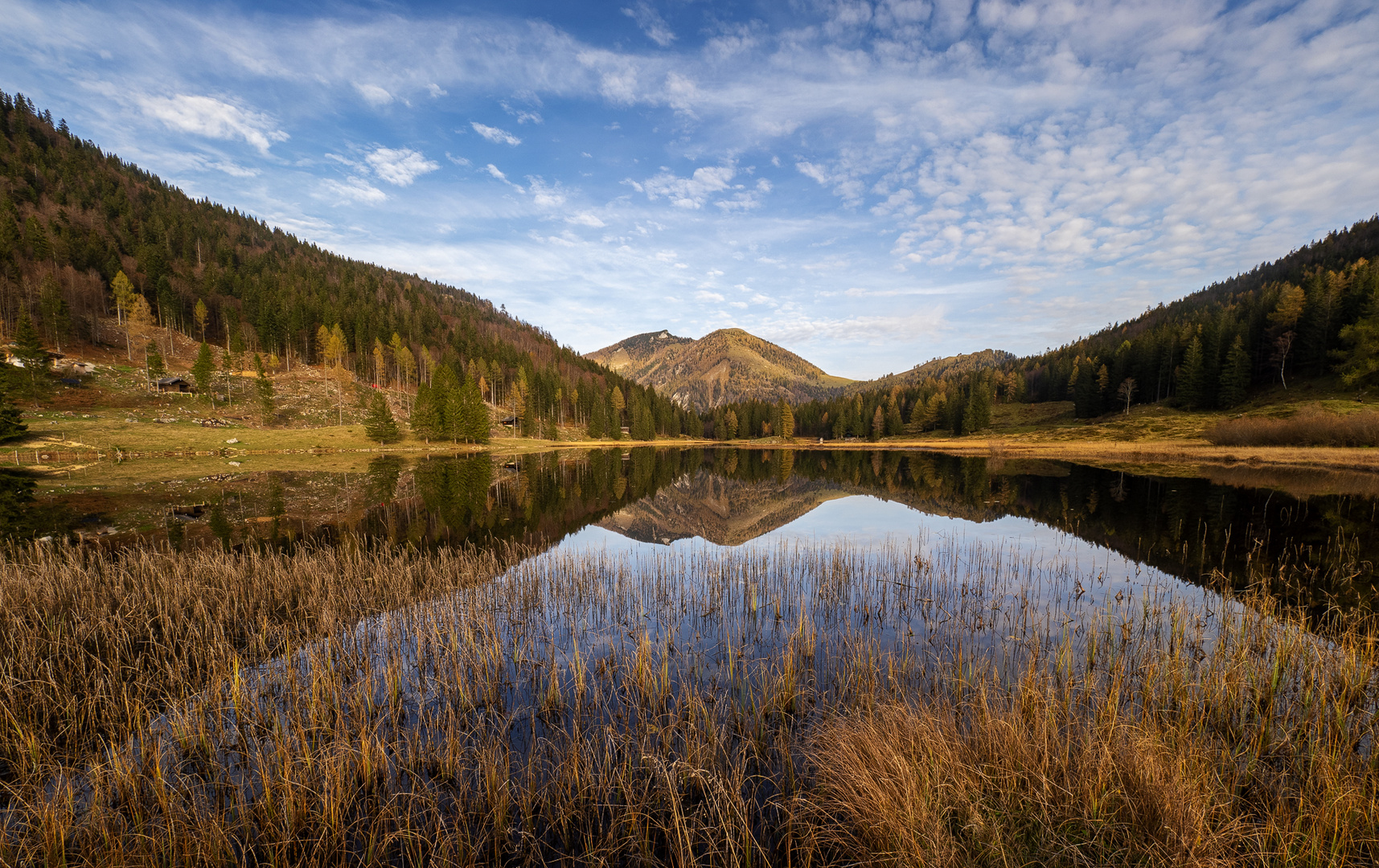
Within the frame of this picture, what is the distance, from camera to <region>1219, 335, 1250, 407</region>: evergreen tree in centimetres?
8062

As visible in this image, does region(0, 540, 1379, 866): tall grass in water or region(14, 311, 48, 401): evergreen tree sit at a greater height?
region(14, 311, 48, 401): evergreen tree

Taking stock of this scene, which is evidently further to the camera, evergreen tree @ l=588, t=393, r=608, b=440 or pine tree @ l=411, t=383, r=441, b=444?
evergreen tree @ l=588, t=393, r=608, b=440

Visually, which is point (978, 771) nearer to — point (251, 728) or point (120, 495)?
point (251, 728)

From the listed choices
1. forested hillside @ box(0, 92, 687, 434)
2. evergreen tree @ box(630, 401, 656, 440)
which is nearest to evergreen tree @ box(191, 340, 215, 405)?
forested hillside @ box(0, 92, 687, 434)

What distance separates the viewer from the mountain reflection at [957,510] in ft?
55.5

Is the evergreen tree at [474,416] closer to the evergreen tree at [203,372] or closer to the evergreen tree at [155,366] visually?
the evergreen tree at [203,372]

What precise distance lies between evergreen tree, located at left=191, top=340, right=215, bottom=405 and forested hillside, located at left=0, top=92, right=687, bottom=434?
645 inches

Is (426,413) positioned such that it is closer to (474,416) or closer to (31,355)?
(474,416)

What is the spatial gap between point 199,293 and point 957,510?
501ft

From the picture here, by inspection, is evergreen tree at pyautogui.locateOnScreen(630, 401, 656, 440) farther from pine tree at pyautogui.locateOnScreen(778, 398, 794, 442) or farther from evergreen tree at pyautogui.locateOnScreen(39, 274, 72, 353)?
evergreen tree at pyautogui.locateOnScreen(39, 274, 72, 353)

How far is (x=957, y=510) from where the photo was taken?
3041cm

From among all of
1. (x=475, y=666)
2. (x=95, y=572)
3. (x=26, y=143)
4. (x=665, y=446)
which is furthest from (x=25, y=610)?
(x=26, y=143)

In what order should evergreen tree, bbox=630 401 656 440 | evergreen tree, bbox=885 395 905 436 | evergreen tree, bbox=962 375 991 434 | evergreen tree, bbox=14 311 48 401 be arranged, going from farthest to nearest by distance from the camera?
evergreen tree, bbox=885 395 905 436 → evergreen tree, bbox=630 401 656 440 → evergreen tree, bbox=962 375 991 434 → evergreen tree, bbox=14 311 48 401

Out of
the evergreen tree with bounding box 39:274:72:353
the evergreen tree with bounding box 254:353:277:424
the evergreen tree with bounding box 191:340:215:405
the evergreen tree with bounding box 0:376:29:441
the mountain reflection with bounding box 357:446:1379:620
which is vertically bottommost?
the mountain reflection with bounding box 357:446:1379:620
